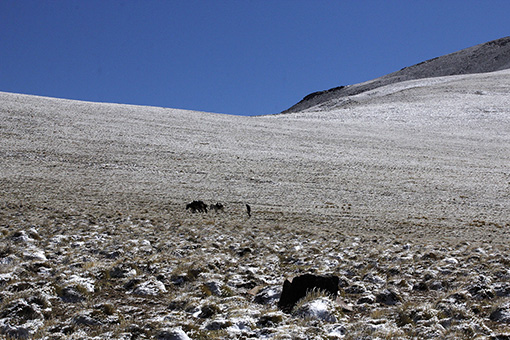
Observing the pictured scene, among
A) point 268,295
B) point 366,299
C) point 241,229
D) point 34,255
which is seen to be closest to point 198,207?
point 241,229

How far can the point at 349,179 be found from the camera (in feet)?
76.3

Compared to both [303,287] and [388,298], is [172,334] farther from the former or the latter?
[388,298]

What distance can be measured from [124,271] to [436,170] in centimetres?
2424

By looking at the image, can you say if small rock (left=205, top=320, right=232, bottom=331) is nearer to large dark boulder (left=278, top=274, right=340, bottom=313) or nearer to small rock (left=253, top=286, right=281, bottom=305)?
large dark boulder (left=278, top=274, right=340, bottom=313)

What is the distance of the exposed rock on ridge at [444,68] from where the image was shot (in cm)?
9577

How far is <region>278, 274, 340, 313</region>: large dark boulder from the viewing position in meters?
5.43

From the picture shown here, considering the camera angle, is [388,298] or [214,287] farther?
[214,287]

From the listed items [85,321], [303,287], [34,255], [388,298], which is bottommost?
[388,298]

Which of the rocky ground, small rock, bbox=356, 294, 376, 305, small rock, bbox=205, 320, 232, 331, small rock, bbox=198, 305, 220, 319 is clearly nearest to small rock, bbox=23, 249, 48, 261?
the rocky ground

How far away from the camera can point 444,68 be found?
336 ft

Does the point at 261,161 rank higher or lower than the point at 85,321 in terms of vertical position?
higher

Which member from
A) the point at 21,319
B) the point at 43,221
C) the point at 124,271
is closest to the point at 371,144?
the point at 43,221

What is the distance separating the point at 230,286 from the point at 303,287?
1310mm

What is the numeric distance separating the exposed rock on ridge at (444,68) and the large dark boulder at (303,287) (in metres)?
88.2
